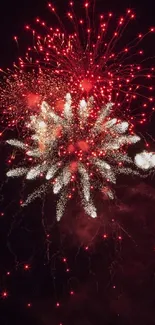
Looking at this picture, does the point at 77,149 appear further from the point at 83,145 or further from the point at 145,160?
the point at 145,160

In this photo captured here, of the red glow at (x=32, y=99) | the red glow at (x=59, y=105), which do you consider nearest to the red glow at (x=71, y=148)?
the red glow at (x=59, y=105)

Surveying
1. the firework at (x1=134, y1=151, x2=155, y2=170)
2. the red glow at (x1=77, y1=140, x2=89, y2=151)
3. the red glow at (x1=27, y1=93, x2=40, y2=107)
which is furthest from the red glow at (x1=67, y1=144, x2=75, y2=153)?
the firework at (x1=134, y1=151, x2=155, y2=170)

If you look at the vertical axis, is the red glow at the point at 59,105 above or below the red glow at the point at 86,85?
below

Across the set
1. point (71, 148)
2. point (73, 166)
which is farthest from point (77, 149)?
point (73, 166)

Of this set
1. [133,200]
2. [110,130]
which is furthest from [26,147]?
[133,200]

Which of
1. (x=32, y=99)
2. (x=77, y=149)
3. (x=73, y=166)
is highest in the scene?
(x=32, y=99)

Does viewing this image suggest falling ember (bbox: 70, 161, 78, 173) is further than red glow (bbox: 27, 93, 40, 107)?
No

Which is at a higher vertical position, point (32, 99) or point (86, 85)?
point (32, 99)

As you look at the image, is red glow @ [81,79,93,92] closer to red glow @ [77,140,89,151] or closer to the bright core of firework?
the bright core of firework

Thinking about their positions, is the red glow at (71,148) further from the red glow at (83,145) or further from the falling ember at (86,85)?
the falling ember at (86,85)
